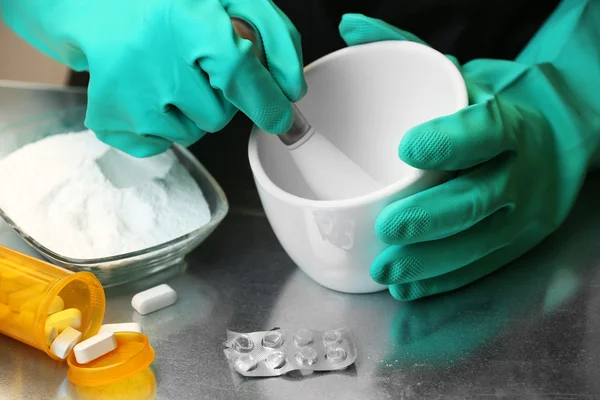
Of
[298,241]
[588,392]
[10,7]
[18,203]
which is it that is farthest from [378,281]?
[10,7]

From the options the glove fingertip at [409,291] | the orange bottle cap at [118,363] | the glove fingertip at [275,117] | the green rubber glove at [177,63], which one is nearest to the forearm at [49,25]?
the green rubber glove at [177,63]

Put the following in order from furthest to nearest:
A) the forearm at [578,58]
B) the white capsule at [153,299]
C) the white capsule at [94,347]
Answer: the forearm at [578,58]
the white capsule at [153,299]
the white capsule at [94,347]

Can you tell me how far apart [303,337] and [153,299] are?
168 mm

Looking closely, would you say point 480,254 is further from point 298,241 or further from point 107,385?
point 107,385

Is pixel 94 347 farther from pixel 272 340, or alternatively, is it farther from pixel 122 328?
pixel 272 340

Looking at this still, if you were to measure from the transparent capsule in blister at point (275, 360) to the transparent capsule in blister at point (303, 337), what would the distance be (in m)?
0.02

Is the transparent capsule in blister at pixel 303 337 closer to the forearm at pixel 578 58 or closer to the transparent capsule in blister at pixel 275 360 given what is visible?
the transparent capsule in blister at pixel 275 360

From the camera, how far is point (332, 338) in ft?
2.30

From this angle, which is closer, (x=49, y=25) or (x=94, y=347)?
(x=94, y=347)

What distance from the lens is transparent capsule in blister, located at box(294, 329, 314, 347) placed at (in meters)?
0.69

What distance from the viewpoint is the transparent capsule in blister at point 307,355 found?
0.67 m

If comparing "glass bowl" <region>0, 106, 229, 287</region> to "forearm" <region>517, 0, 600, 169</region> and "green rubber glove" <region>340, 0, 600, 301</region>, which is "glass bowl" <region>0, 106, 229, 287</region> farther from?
"forearm" <region>517, 0, 600, 169</region>

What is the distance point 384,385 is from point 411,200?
0.55 ft

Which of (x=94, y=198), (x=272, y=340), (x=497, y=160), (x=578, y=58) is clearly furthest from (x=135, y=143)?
(x=578, y=58)
